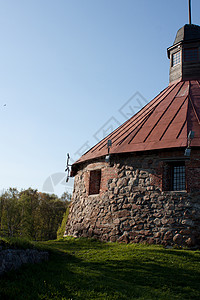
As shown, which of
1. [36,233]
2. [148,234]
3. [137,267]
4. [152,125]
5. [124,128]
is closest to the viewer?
[137,267]

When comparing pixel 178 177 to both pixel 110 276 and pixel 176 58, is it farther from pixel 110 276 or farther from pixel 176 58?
pixel 176 58

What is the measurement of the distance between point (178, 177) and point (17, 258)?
595cm

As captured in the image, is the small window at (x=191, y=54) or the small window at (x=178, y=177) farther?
the small window at (x=191, y=54)

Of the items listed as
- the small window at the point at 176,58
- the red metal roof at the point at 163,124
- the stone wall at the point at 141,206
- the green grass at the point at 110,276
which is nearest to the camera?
the green grass at the point at 110,276

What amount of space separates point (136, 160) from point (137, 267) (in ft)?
14.8

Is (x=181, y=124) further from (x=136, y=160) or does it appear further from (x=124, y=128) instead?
(x=124, y=128)

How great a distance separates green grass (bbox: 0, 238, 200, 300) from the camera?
522 cm

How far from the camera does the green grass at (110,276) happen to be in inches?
206

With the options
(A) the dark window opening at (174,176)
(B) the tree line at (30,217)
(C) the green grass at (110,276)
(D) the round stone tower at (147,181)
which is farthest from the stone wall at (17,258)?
(B) the tree line at (30,217)

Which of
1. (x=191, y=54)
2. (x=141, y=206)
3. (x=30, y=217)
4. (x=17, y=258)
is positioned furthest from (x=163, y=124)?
(x=30, y=217)

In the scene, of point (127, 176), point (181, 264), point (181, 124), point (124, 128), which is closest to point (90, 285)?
point (181, 264)

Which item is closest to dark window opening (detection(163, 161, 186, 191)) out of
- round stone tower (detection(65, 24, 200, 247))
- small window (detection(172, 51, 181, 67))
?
round stone tower (detection(65, 24, 200, 247))

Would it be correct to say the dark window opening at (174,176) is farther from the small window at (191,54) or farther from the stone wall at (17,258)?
the small window at (191,54)

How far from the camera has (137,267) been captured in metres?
6.98
